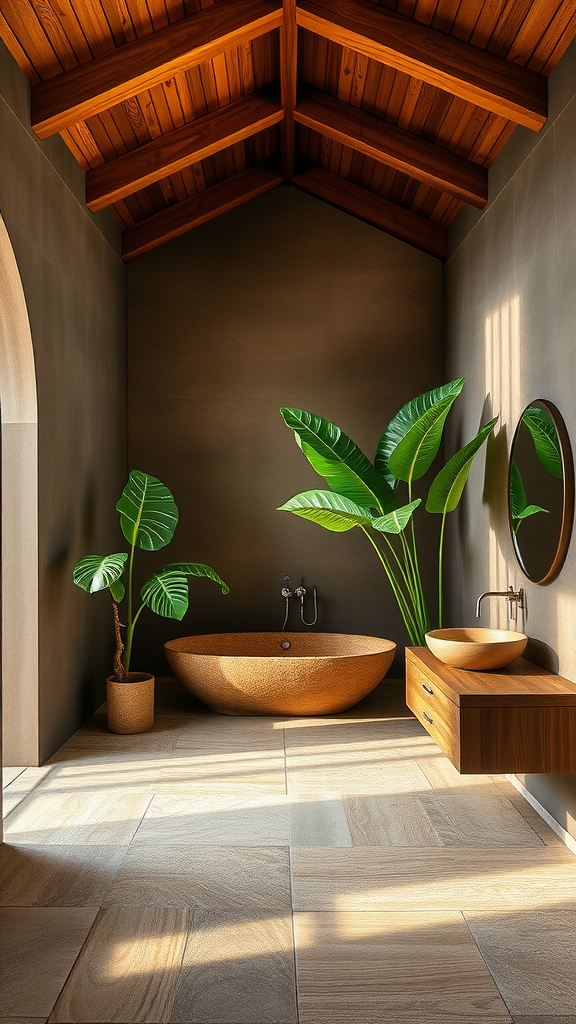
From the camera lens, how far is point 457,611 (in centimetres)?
513

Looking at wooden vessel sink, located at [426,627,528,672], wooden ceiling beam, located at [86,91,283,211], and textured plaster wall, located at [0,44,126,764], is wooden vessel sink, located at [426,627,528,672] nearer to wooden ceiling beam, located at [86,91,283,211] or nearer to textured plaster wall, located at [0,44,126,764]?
textured plaster wall, located at [0,44,126,764]

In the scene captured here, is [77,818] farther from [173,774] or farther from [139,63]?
[139,63]

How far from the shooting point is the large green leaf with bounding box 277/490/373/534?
448 centimetres

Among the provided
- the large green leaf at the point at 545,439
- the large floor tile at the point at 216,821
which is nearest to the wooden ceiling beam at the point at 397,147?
the large green leaf at the point at 545,439

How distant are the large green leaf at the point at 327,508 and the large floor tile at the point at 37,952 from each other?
8.22ft

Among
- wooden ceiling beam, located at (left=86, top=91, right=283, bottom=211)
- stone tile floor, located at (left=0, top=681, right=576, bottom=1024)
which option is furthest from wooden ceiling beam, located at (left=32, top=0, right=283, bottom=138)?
stone tile floor, located at (left=0, top=681, right=576, bottom=1024)

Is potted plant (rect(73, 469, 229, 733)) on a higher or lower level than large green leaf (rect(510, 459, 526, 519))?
lower

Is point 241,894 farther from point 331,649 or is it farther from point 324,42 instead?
point 324,42

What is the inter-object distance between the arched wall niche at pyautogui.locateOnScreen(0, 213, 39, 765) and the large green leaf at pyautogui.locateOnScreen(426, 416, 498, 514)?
6.90 feet

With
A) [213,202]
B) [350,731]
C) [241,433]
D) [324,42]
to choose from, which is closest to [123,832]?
[350,731]

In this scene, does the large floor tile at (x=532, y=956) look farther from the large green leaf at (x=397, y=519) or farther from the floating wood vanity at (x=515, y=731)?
the large green leaf at (x=397, y=519)

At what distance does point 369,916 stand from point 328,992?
397mm

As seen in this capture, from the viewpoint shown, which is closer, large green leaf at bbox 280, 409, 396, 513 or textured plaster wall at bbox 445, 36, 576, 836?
textured plaster wall at bbox 445, 36, 576, 836

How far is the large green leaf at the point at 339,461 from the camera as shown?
4.54 m
